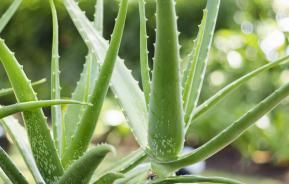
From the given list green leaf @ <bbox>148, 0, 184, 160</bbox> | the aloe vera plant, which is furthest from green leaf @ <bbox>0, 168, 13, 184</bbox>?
green leaf @ <bbox>148, 0, 184, 160</bbox>

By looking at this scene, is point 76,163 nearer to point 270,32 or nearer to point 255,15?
point 270,32

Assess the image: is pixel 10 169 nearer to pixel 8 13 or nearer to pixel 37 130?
pixel 37 130

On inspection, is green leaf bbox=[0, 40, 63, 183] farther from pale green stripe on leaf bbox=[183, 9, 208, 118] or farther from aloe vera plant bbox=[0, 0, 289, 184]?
pale green stripe on leaf bbox=[183, 9, 208, 118]

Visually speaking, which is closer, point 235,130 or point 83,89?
point 235,130

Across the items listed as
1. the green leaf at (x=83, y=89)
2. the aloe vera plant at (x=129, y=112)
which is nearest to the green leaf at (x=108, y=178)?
the aloe vera plant at (x=129, y=112)

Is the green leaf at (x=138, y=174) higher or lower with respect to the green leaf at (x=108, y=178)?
lower

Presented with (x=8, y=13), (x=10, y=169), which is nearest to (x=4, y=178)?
(x=10, y=169)

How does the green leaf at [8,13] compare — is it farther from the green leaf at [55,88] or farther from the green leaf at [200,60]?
the green leaf at [200,60]
